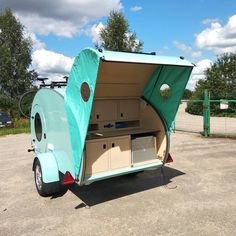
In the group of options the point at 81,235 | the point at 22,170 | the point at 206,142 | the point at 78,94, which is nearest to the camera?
the point at 81,235

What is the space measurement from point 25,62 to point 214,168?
89.9ft

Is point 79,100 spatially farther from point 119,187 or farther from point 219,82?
point 219,82

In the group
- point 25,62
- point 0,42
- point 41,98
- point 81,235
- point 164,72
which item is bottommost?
point 81,235

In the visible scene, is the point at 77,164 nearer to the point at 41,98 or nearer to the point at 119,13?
the point at 41,98

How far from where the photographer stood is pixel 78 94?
178 inches

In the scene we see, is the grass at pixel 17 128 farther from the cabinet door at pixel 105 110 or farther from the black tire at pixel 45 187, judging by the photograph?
the cabinet door at pixel 105 110

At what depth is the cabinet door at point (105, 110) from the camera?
596 cm

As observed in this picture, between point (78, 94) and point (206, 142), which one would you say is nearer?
point (78, 94)

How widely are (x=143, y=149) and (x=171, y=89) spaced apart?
1.29m

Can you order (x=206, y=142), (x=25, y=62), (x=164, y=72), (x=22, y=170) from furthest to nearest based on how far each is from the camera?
(x=25, y=62)
(x=206, y=142)
(x=22, y=170)
(x=164, y=72)

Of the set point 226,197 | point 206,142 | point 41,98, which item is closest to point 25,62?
point 206,142

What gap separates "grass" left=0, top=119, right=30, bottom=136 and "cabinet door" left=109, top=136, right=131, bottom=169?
12255mm

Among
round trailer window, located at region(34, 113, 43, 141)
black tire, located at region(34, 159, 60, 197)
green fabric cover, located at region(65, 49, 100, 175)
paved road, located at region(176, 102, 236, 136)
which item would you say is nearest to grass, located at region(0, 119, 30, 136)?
paved road, located at region(176, 102, 236, 136)

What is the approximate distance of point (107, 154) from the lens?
209 inches
